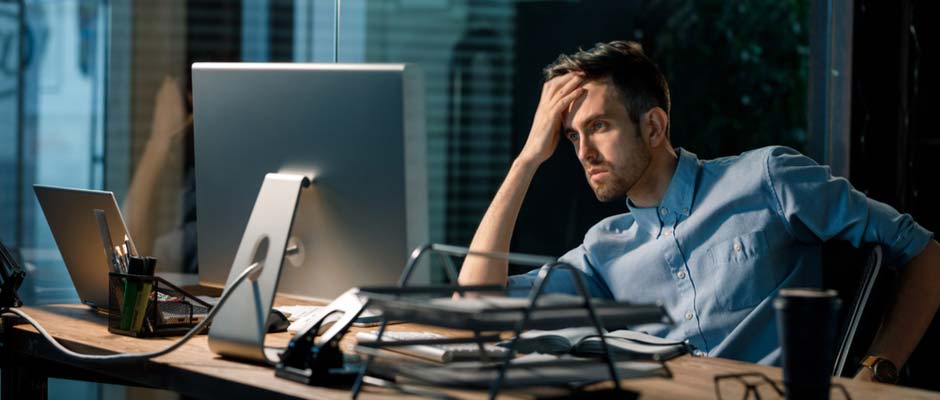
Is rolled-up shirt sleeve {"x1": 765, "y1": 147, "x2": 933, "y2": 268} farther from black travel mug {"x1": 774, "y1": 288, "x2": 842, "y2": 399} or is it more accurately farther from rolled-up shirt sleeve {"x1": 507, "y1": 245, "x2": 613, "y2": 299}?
black travel mug {"x1": 774, "y1": 288, "x2": 842, "y2": 399}

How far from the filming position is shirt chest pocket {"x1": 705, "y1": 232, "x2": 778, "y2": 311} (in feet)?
6.56

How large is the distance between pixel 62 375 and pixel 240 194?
50 cm

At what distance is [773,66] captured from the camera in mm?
4836

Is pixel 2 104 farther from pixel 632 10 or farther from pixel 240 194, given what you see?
pixel 632 10

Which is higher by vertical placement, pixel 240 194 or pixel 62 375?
pixel 240 194

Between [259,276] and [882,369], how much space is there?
1006 mm

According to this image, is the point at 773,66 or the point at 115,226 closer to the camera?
the point at 115,226

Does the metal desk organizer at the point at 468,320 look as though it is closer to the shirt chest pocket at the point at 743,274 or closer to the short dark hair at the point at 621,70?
the shirt chest pocket at the point at 743,274

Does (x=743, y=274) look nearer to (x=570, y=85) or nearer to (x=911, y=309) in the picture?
(x=911, y=309)

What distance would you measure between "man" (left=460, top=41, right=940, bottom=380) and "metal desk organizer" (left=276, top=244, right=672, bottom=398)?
2.15 ft

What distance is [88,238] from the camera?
6.37 feet

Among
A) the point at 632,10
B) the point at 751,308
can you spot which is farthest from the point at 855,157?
the point at 632,10

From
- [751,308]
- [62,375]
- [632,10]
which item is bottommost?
[62,375]

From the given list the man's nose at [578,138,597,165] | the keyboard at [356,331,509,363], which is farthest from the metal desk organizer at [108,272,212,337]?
the man's nose at [578,138,597,165]
